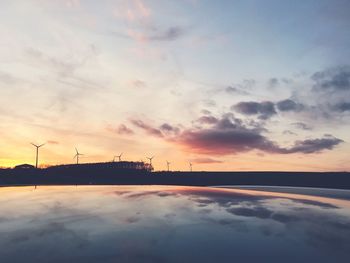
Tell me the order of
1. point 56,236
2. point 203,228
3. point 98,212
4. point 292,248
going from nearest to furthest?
point 292,248
point 56,236
point 203,228
point 98,212

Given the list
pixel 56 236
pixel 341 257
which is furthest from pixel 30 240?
pixel 341 257

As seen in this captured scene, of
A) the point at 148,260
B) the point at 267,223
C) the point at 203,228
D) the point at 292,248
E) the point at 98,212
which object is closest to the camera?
the point at 148,260

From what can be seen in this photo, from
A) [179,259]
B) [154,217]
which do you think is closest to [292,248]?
[179,259]

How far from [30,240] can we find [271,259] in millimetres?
13394

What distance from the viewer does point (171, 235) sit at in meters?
19.9

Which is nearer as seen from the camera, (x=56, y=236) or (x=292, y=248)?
(x=292, y=248)

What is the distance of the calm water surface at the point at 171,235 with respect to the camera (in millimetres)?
16188

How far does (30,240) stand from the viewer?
1864 centimetres

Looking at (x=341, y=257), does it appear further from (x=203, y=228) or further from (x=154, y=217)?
(x=154, y=217)

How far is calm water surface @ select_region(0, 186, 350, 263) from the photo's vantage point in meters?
16.2

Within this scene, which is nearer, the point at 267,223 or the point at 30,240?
the point at 30,240

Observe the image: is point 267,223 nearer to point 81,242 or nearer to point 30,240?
point 81,242

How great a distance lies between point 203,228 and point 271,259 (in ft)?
21.8

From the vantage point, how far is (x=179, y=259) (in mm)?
15602
